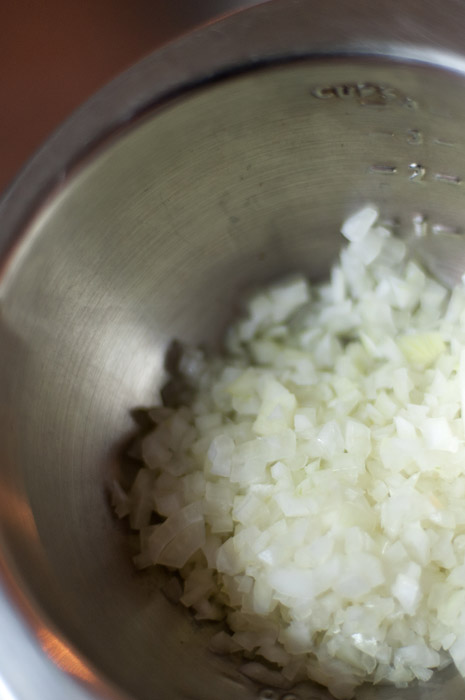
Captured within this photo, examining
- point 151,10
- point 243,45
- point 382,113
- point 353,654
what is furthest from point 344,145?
point 353,654

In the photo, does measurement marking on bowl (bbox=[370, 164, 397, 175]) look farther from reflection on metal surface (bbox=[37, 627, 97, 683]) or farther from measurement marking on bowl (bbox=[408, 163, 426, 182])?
reflection on metal surface (bbox=[37, 627, 97, 683])

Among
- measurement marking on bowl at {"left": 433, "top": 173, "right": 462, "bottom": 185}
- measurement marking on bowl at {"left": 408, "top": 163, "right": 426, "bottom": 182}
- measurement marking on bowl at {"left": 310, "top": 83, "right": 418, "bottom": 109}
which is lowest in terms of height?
measurement marking on bowl at {"left": 433, "top": 173, "right": 462, "bottom": 185}

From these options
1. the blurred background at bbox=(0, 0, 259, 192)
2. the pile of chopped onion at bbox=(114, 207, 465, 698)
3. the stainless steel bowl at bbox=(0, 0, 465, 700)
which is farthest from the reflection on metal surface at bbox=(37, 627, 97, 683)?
the blurred background at bbox=(0, 0, 259, 192)

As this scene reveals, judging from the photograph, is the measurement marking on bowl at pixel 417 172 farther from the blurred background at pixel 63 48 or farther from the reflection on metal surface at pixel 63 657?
the reflection on metal surface at pixel 63 657

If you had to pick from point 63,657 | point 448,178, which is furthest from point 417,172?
point 63,657

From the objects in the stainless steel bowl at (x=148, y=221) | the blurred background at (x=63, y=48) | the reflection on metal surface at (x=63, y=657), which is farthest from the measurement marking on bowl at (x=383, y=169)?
the reflection on metal surface at (x=63, y=657)

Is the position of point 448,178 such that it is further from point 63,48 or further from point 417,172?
point 63,48

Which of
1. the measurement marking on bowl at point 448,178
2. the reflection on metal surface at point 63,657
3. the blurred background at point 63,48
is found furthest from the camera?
the measurement marking on bowl at point 448,178
